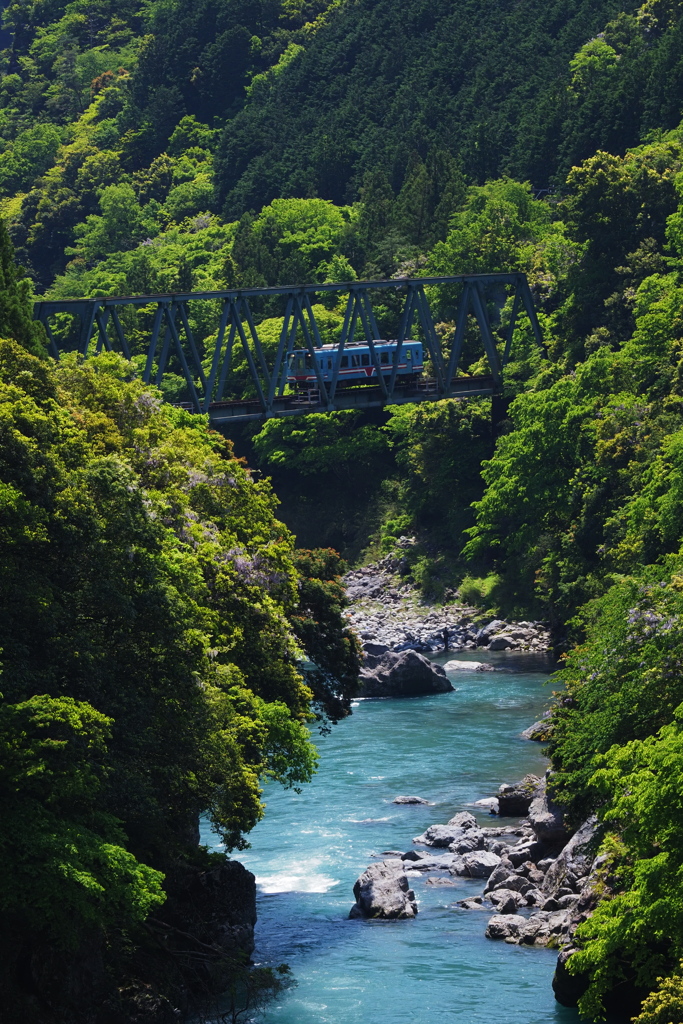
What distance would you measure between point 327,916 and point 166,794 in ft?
23.4

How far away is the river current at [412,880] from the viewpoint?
1267 inches

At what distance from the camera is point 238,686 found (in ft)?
119

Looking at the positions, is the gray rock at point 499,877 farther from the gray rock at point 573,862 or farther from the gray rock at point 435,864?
the gray rock at point 435,864

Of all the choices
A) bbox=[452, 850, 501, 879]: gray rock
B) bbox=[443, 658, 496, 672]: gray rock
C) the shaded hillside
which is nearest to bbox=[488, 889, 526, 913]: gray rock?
bbox=[452, 850, 501, 879]: gray rock

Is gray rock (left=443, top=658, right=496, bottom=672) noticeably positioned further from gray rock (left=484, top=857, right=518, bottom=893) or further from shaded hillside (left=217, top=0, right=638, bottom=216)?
shaded hillside (left=217, top=0, right=638, bottom=216)

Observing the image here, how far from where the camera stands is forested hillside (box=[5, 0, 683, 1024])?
1167 inches

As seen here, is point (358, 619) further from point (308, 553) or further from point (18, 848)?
point (18, 848)

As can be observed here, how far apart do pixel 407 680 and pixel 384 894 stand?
85.3ft

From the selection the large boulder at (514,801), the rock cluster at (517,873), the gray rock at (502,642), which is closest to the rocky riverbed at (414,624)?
the gray rock at (502,642)

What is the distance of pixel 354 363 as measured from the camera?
83.0m

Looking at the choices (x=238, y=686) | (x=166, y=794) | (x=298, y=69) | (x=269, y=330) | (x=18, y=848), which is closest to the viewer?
(x=18, y=848)

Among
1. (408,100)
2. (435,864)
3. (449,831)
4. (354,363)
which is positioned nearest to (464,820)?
(449,831)

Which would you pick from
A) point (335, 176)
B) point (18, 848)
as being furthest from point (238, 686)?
point (335, 176)

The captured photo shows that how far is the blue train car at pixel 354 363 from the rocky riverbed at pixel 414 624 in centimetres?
991
